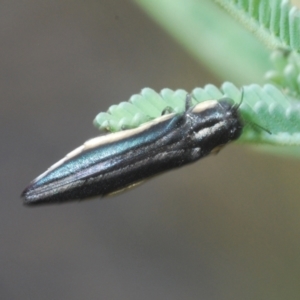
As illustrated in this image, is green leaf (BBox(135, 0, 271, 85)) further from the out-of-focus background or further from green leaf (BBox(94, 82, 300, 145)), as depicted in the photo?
the out-of-focus background

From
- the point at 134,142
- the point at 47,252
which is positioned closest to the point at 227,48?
the point at 134,142

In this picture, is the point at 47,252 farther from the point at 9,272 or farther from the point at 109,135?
the point at 109,135

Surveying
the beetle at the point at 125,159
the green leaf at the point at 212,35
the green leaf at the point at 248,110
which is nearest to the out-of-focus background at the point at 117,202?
→ the green leaf at the point at 212,35

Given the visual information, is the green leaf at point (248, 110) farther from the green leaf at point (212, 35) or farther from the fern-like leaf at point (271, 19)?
the green leaf at point (212, 35)

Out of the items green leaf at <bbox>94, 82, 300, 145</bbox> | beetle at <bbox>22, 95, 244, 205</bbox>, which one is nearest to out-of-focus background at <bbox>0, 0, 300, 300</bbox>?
→ beetle at <bbox>22, 95, 244, 205</bbox>

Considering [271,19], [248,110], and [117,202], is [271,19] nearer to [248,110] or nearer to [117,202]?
[248,110]
